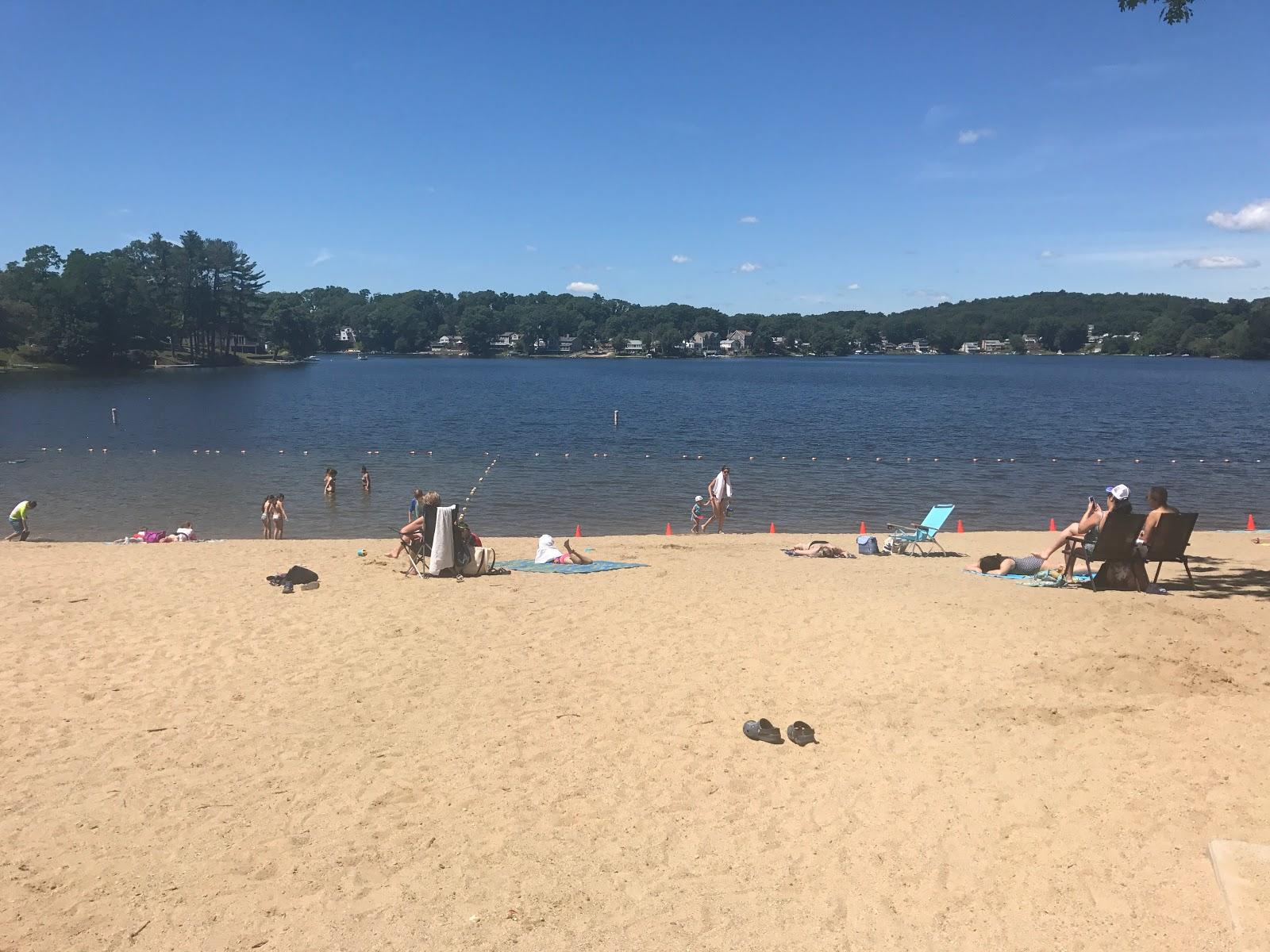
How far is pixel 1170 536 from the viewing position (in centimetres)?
1159

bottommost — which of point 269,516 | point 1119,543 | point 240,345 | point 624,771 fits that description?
point 269,516

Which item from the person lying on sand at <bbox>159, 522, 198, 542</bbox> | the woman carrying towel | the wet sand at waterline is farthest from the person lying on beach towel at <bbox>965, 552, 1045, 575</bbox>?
the person lying on sand at <bbox>159, 522, 198, 542</bbox>

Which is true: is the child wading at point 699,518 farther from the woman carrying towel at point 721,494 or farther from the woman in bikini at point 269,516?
the woman in bikini at point 269,516

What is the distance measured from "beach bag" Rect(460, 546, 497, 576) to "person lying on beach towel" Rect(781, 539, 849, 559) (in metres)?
5.98

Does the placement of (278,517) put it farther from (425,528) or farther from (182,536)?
(425,528)

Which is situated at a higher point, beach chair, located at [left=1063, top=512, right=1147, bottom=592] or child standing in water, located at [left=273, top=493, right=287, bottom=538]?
beach chair, located at [left=1063, top=512, right=1147, bottom=592]

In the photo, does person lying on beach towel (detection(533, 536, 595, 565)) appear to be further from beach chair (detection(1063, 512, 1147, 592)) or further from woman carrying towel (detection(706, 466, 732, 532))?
beach chair (detection(1063, 512, 1147, 592))

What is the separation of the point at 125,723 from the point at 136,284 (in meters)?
123

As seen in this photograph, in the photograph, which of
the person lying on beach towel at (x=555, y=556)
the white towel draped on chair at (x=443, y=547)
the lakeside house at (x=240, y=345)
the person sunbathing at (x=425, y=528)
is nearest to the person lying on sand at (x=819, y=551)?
the person lying on beach towel at (x=555, y=556)

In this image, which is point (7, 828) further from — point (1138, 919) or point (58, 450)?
point (58, 450)

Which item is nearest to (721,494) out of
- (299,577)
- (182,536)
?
(299,577)

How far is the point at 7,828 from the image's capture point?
586 cm

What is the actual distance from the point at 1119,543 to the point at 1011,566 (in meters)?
2.14

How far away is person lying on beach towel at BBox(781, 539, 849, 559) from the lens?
52.2ft
